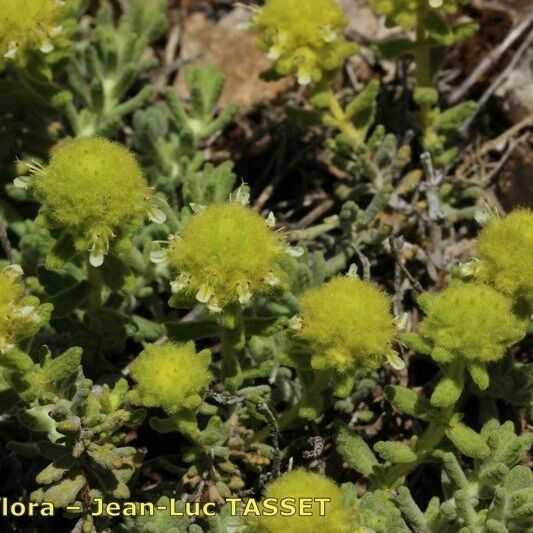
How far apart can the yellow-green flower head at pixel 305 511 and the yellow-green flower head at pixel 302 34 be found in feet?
6.73

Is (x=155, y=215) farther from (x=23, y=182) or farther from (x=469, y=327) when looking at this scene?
(x=469, y=327)

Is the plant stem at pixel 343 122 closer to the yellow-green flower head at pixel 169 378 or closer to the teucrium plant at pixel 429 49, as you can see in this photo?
the teucrium plant at pixel 429 49

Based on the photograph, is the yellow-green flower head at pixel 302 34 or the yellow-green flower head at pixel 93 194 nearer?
the yellow-green flower head at pixel 93 194

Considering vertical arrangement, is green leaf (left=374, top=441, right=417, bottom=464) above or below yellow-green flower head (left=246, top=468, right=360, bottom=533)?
below

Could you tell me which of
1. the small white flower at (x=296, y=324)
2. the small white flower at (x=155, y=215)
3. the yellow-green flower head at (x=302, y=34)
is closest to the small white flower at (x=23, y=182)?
the small white flower at (x=155, y=215)

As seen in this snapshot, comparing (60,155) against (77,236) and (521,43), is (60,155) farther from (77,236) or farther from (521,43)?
(521,43)

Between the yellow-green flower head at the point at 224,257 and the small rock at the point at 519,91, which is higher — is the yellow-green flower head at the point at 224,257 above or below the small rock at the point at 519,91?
below

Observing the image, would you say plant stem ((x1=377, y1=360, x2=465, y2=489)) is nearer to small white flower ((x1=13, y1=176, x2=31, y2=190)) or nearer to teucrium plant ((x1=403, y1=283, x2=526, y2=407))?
teucrium plant ((x1=403, y1=283, x2=526, y2=407))

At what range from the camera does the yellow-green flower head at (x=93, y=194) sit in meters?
3.20

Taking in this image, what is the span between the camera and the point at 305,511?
284 centimetres

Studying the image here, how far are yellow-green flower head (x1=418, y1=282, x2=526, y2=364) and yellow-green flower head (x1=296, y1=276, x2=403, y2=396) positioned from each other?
194 millimetres

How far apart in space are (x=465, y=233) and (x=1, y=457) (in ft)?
9.10

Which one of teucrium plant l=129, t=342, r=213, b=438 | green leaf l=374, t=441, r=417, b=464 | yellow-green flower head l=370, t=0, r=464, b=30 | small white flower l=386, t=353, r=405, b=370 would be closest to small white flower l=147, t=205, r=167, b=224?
teucrium plant l=129, t=342, r=213, b=438

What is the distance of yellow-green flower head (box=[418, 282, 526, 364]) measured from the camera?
3.13 m
